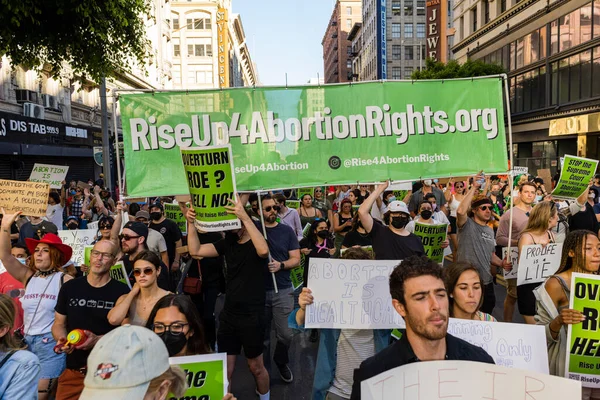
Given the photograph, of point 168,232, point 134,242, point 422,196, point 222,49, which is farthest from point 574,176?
point 222,49

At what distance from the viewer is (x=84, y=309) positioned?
3859mm

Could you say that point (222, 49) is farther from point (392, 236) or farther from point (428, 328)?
point (428, 328)

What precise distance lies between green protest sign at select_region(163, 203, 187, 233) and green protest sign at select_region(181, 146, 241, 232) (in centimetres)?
442

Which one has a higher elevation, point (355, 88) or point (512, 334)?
point (355, 88)

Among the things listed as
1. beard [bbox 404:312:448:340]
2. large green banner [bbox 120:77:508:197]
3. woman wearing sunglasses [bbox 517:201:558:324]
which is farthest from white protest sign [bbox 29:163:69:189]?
beard [bbox 404:312:448:340]

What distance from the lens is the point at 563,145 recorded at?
29.9 meters

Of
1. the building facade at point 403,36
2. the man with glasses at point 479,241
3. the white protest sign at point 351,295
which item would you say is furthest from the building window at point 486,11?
the building facade at point 403,36

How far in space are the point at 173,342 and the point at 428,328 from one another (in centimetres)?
154

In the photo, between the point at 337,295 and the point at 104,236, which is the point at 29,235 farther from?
the point at 337,295

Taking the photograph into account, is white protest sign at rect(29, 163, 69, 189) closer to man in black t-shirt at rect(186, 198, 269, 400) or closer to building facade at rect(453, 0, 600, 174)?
man in black t-shirt at rect(186, 198, 269, 400)

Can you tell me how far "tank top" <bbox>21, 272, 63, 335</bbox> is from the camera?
424 cm

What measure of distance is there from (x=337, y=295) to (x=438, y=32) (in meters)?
46.7

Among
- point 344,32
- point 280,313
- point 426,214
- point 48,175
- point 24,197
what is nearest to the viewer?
point 280,313

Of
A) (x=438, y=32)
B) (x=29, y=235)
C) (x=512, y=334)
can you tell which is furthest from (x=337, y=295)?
(x=438, y=32)
